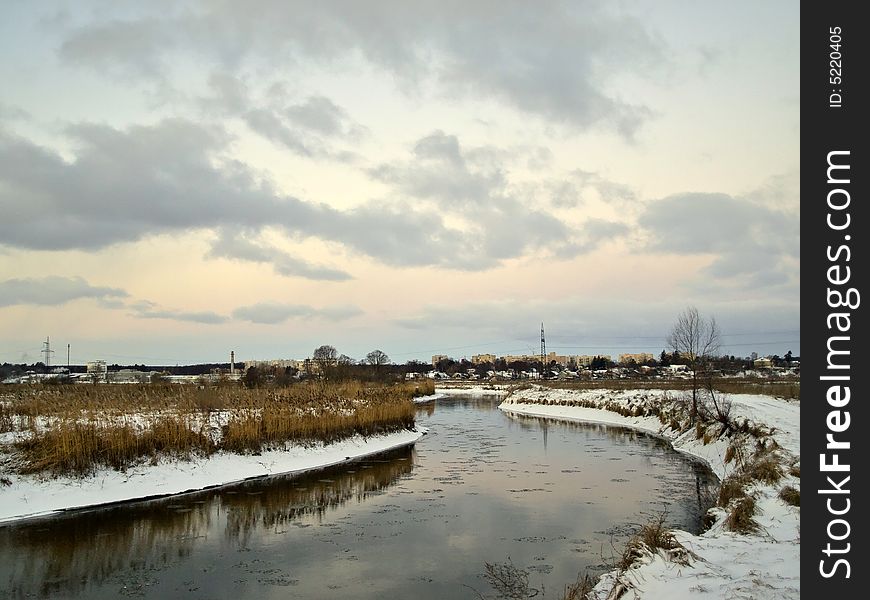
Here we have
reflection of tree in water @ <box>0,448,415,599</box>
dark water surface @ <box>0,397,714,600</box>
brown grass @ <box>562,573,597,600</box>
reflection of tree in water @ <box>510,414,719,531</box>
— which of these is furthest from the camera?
reflection of tree in water @ <box>510,414,719,531</box>

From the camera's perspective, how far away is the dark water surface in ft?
30.4

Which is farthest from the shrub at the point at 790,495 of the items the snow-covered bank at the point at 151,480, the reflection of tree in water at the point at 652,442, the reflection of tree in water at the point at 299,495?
the snow-covered bank at the point at 151,480

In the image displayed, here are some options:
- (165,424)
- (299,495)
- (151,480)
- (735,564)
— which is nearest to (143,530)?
(151,480)

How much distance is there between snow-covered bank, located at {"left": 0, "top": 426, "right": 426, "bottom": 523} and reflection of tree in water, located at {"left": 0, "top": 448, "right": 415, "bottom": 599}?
0.62 metres

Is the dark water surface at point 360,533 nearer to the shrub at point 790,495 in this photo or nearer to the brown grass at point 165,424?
the shrub at point 790,495

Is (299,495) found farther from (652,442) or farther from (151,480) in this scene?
(652,442)

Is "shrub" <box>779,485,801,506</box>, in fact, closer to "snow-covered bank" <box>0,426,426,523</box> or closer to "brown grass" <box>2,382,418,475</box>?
"snow-covered bank" <box>0,426,426,523</box>

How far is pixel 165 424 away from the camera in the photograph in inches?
682

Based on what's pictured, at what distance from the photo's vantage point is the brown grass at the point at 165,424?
15.2 meters

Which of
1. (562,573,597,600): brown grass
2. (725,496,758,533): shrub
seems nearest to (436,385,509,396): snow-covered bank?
(725,496,758,533): shrub

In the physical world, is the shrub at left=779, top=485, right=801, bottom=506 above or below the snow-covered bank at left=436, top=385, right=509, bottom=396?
above
